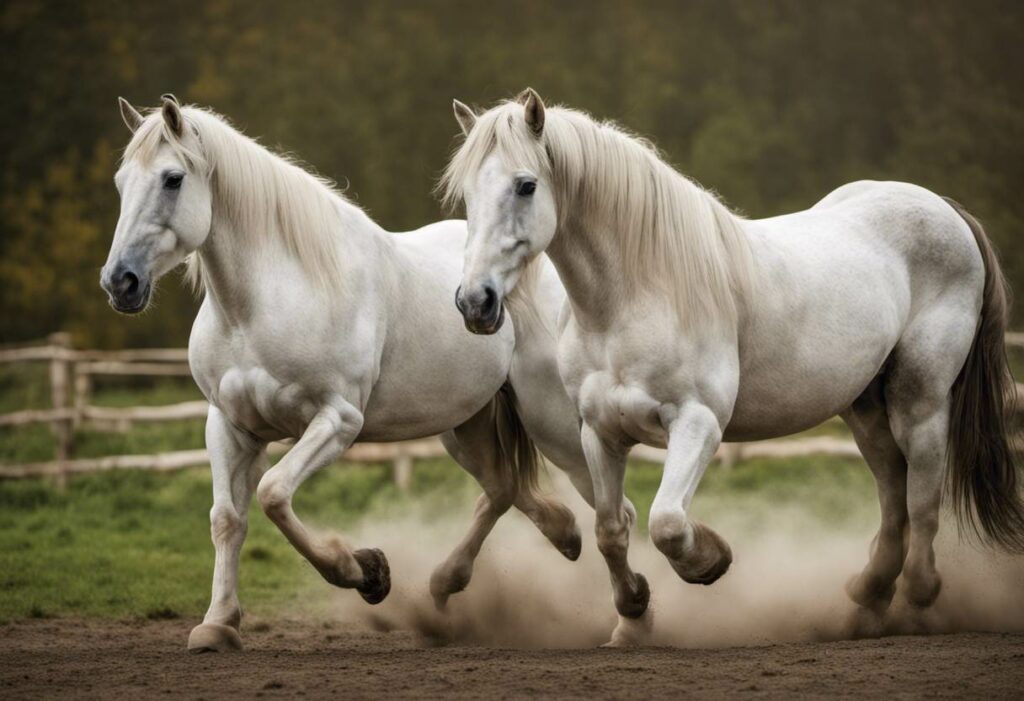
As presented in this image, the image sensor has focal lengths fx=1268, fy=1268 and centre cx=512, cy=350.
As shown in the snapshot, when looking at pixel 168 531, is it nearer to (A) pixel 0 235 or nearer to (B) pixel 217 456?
(B) pixel 217 456

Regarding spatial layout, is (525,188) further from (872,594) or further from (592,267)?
(872,594)

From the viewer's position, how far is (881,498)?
5.87m

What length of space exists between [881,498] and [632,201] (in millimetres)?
2041

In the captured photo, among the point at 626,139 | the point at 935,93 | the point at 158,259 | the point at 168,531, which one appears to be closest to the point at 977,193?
the point at 935,93

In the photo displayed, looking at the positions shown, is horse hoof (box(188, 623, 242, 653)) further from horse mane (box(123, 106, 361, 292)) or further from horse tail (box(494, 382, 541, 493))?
horse tail (box(494, 382, 541, 493))

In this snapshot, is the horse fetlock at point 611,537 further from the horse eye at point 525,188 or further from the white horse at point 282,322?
the horse eye at point 525,188

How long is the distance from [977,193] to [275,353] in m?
12.2

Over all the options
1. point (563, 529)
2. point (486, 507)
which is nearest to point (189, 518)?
point (486, 507)

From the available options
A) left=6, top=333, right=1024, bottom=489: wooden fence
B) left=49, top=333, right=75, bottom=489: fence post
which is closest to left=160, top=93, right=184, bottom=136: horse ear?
left=6, top=333, right=1024, bottom=489: wooden fence

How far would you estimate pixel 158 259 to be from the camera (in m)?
4.77

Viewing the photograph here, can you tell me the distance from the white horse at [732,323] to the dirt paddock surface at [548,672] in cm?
50

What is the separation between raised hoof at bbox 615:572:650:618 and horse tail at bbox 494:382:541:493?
1.14 m

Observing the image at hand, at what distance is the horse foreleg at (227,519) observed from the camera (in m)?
5.06

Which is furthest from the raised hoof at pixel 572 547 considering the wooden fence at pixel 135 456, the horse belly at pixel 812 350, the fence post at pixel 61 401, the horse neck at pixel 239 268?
the fence post at pixel 61 401
